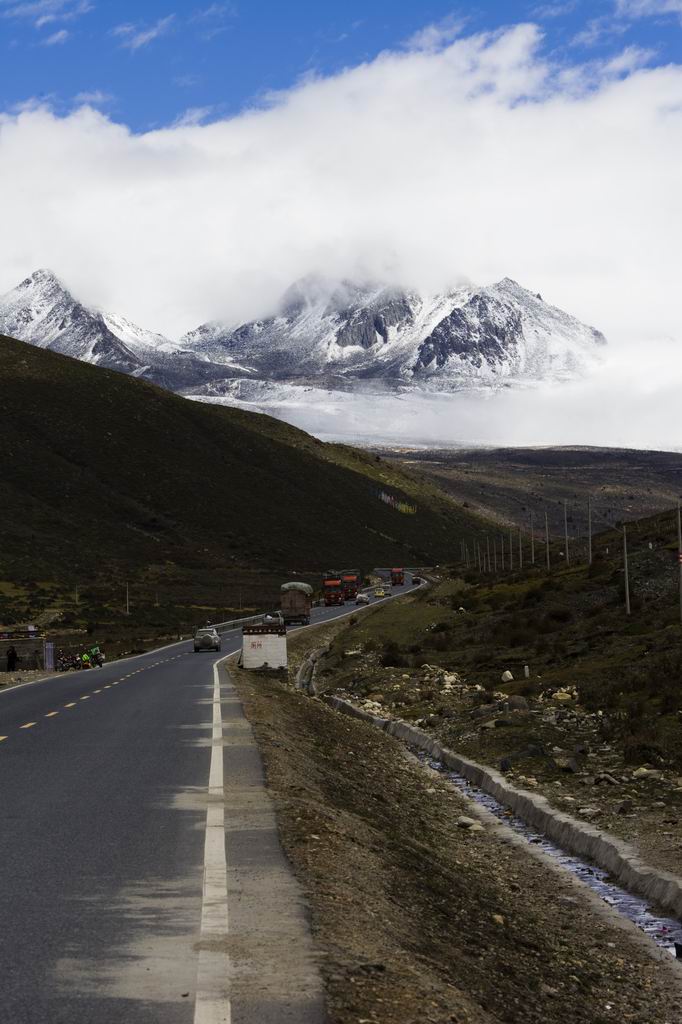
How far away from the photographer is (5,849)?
1145cm

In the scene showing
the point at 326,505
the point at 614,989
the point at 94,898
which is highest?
the point at 326,505

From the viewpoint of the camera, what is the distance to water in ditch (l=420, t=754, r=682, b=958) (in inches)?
469

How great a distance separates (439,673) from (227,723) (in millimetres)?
18738

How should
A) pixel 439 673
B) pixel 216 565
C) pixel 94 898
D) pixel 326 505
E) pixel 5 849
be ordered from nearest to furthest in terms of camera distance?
pixel 94 898, pixel 5 849, pixel 439 673, pixel 216 565, pixel 326 505

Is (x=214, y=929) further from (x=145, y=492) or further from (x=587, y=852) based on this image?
(x=145, y=492)

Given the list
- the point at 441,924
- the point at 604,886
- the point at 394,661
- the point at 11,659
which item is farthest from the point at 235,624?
the point at 441,924

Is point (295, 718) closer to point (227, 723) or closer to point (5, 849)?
point (227, 723)

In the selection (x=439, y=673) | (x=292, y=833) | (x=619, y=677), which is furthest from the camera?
(x=439, y=673)

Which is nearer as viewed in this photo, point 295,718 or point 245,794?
point 245,794

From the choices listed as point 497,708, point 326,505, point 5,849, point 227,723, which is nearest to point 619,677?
point 497,708

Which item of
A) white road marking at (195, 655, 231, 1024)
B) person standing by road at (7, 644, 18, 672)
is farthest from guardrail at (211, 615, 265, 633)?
white road marking at (195, 655, 231, 1024)

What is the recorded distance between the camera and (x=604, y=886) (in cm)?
1401

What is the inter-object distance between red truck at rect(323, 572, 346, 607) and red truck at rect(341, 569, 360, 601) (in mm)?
573

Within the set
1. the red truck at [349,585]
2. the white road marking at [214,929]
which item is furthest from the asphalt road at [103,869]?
the red truck at [349,585]
